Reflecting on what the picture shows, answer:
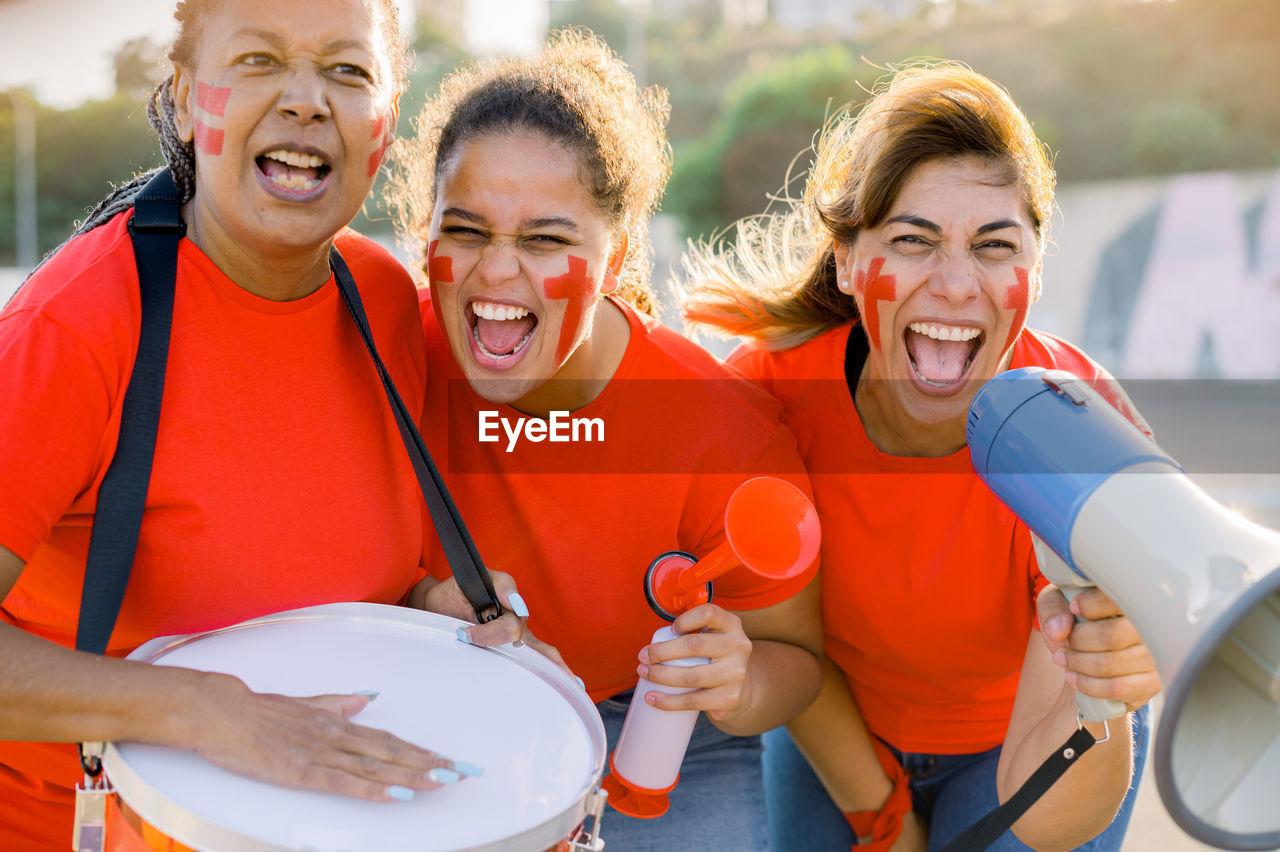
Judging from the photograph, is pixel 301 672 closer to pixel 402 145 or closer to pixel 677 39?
pixel 402 145

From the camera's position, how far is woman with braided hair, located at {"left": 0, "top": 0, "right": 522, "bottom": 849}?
173 centimetres

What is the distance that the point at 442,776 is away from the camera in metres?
1.44

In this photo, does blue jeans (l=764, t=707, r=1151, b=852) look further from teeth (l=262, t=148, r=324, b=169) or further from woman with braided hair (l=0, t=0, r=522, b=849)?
teeth (l=262, t=148, r=324, b=169)

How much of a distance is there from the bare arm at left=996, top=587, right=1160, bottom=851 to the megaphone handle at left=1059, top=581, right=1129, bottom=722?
0.02 metres

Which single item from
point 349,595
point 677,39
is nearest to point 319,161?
point 349,595

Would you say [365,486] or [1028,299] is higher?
[1028,299]

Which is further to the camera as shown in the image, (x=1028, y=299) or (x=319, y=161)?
(x=1028, y=299)

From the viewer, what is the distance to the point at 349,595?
2.11 m

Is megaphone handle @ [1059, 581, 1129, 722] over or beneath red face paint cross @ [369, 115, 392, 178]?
beneath

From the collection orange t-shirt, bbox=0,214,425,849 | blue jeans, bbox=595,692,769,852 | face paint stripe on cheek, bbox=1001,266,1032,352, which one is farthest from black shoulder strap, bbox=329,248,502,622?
face paint stripe on cheek, bbox=1001,266,1032,352

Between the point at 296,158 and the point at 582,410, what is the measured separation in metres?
0.88

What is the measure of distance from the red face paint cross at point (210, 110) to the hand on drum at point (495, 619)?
946 mm

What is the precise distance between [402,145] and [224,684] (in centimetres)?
188

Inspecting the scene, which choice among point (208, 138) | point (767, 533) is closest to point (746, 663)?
point (767, 533)
